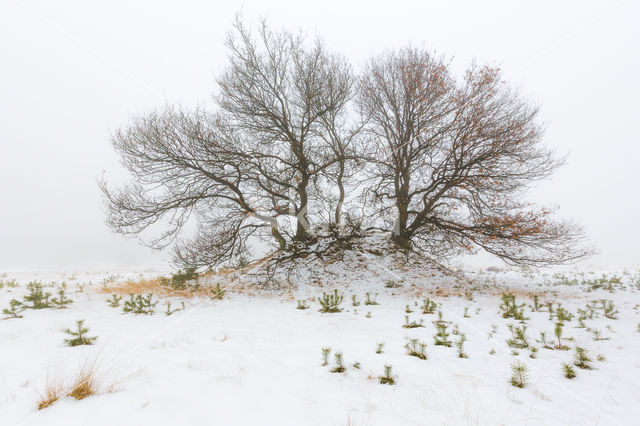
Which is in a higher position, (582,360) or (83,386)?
(582,360)

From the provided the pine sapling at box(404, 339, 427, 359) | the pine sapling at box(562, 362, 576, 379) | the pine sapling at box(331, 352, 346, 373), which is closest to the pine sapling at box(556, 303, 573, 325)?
the pine sapling at box(562, 362, 576, 379)

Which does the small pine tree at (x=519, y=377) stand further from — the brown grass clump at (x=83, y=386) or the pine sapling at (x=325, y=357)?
the brown grass clump at (x=83, y=386)

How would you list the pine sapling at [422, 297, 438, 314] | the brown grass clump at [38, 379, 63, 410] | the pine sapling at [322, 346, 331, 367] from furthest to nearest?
the pine sapling at [422, 297, 438, 314] → the pine sapling at [322, 346, 331, 367] → the brown grass clump at [38, 379, 63, 410]

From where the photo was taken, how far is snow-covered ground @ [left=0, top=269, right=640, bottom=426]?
2.72m

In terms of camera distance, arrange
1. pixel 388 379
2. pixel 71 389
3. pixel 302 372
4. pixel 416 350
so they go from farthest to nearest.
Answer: pixel 416 350 → pixel 302 372 → pixel 388 379 → pixel 71 389

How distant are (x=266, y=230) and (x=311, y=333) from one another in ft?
24.8

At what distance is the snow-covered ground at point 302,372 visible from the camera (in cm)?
272

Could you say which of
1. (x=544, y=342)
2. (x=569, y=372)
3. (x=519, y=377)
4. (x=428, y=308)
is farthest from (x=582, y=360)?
(x=428, y=308)

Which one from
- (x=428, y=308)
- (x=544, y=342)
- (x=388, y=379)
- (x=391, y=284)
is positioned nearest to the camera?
(x=388, y=379)

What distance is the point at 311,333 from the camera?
214 inches

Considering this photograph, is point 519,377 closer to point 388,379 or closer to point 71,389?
point 388,379

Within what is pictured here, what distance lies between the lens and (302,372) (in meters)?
3.67

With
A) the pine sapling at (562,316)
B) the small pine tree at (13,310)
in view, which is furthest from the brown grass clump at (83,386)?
the pine sapling at (562,316)

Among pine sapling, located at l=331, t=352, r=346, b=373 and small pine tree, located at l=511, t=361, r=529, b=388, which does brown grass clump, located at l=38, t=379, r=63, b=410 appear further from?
small pine tree, located at l=511, t=361, r=529, b=388
